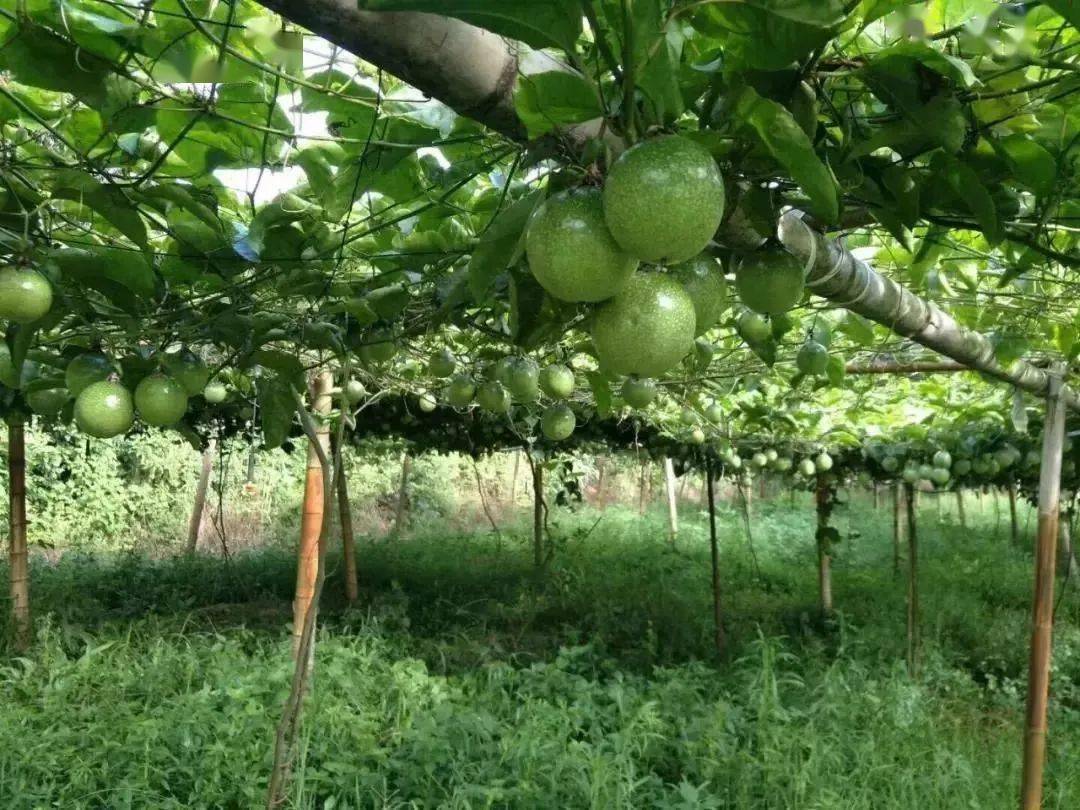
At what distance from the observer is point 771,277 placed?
1.17 metres

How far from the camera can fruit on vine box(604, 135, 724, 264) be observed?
2.67 feet

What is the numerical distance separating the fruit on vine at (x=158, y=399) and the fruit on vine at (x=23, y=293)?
0.95ft

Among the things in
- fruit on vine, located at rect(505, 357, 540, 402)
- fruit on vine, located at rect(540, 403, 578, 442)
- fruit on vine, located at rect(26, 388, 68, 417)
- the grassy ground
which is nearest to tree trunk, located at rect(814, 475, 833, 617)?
the grassy ground

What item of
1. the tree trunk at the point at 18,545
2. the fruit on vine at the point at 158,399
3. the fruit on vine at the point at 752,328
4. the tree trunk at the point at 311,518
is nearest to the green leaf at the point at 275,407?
the fruit on vine at the point at 158,399

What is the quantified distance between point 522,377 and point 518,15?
1626mm

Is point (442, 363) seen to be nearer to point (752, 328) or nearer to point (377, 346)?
point (377, 346)

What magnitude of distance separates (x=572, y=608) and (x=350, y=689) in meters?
3.75

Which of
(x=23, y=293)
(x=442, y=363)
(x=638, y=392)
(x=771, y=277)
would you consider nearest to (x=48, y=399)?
(x=23, y=293)

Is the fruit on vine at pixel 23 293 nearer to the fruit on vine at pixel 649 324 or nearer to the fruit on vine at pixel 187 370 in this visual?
the fruit on vine at pixel 187 370

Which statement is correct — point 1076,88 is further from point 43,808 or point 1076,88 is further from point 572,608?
point 572,608

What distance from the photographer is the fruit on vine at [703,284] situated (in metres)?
1.08

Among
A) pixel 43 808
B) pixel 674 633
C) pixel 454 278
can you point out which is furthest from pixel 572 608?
pixel 454 278

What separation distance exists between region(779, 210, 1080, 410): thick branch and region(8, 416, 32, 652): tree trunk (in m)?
4.93

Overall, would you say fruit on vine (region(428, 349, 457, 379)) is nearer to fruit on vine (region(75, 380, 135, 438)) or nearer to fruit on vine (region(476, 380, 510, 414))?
fruit on vine (region(476, 380, 510, 414))
